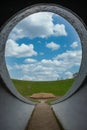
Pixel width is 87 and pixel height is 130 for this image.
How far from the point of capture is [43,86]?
33.4 meters

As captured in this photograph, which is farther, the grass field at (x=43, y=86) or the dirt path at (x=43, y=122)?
the grass field at (x=43, y=86)

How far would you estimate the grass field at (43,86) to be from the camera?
29.9 metres

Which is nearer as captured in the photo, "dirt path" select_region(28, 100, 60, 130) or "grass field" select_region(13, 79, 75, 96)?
"dirt path" select_region(28, 100, 60, 130)

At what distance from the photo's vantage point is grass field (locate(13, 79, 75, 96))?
29938mm

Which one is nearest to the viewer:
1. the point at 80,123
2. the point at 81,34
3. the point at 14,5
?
the point at 14,5

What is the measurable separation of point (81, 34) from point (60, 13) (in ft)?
2.80

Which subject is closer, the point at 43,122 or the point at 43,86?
the point at 43,122

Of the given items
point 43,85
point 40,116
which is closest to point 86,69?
point 40,116

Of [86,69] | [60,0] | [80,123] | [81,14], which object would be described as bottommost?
[80,123]

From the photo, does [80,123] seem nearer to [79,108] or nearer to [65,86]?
[79,108]

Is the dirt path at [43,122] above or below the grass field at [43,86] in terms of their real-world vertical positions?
below

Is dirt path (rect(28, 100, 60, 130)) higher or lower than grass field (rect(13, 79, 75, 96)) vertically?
lower

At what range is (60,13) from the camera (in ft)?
24.7

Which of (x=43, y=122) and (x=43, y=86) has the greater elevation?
(x=43, y=86)
